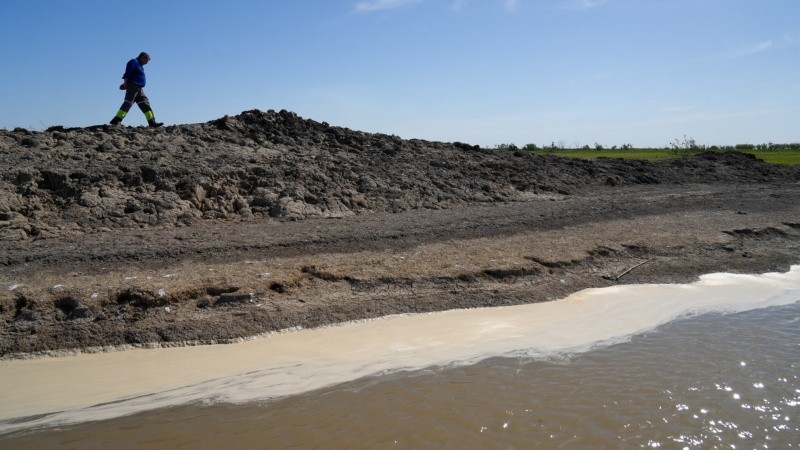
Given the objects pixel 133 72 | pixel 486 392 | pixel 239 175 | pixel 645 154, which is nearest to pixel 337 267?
pixel 486 392

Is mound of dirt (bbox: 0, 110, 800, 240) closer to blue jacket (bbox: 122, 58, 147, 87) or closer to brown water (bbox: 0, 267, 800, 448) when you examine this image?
blue jacket (bbox: 122, 58, 147, 87)

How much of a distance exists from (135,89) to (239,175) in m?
3.16

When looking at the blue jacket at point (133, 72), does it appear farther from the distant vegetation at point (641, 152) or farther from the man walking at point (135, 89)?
the distant vegetation at point (641, 152)

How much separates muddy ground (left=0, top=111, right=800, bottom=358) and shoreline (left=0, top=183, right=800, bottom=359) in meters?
0.03

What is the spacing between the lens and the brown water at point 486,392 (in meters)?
4.62

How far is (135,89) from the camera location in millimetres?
12578

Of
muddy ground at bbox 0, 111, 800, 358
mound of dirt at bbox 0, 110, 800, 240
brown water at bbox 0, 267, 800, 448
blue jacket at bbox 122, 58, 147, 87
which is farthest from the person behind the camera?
blue jacket at bbox 122, 58, 147, 87

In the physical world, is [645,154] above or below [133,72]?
below

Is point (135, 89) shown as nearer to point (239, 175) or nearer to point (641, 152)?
point (239, 175)

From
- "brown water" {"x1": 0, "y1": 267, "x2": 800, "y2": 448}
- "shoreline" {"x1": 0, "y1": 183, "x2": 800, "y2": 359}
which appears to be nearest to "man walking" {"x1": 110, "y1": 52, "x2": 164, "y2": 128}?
"shoreline" {"x1": 0, "y1": 183, "x2": 800, "y2": 359}

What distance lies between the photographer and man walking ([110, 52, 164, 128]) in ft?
40.5

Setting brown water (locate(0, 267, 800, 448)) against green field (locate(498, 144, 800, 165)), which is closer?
brown water (locate(0, 267, 800, 448))

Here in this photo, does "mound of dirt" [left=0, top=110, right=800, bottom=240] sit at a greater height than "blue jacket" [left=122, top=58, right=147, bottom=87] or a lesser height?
lesser

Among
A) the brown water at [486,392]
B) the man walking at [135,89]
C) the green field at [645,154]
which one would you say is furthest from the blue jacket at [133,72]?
the green field at [645,154]
